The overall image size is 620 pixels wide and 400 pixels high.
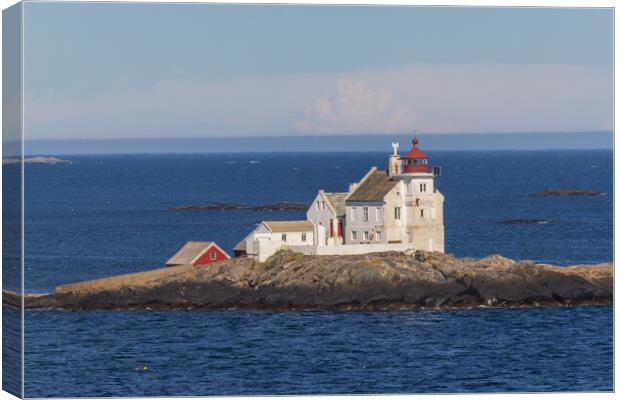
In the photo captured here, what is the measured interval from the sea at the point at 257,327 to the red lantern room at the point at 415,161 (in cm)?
444

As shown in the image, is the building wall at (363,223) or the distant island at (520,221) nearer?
the building wall at (363,223)

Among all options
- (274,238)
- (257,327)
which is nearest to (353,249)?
(274,238)

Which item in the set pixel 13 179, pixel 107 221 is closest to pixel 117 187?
pixel 107 221

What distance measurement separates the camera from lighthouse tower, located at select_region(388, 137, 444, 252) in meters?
73.2

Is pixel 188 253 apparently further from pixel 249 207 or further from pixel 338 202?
pixel 249 207

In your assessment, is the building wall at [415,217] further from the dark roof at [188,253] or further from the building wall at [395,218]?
the dark roof at [188,253]

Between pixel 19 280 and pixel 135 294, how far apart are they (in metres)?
9.90

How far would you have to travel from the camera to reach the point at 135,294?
2788 inches

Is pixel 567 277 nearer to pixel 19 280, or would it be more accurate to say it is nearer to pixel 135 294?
pixel 135 294

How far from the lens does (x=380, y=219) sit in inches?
2889

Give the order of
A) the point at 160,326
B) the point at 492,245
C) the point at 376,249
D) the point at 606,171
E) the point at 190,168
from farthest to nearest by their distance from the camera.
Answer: the point at 190,168 → the point at 606,171 → the point at 492,245 → the point at 376,249 → the point at 160,326

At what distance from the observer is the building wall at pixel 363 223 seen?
73312 millimetres

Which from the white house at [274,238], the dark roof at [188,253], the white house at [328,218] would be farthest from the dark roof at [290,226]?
the dark roof at [188,253]

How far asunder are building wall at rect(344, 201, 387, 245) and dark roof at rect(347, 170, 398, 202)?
0.16 metres
